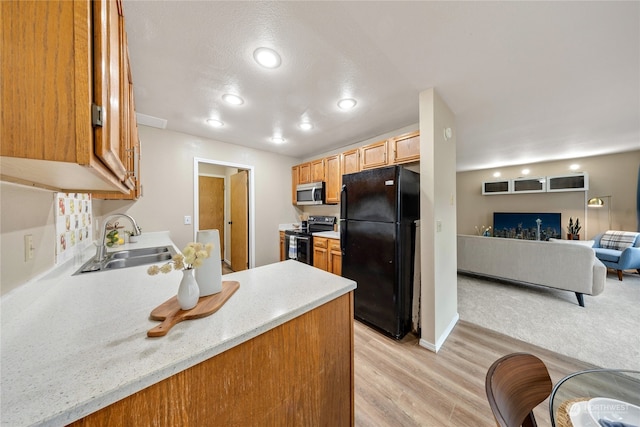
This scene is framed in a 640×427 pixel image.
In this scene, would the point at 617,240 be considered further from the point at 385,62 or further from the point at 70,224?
the point at 70,224

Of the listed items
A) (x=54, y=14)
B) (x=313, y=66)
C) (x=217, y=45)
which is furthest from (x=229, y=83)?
(x=54, y=14)

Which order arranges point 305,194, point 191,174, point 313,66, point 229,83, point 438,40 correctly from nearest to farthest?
point 438,40 < point 313,66 < point 229,83 < point 191,174 < point 305,194

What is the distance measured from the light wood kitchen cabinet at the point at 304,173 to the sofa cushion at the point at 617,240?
227 inches

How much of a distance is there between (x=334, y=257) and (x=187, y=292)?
2278 mm

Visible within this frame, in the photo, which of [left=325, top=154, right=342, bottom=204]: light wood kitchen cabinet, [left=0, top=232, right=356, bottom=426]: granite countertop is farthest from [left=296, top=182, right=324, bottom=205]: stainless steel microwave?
[left=0, top=232, right=356, bottom=426]: granite countertop

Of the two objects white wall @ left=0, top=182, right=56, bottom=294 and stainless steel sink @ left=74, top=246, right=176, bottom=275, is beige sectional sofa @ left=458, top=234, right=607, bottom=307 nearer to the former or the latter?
stainless steel sink @ left=74, top=246, right=176, bottom=275

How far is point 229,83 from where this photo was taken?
1.84 metres

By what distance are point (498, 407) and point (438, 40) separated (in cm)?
185

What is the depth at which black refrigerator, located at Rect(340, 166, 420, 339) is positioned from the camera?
2.02 metres

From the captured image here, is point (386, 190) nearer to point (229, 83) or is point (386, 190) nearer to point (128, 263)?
point (229, 83)

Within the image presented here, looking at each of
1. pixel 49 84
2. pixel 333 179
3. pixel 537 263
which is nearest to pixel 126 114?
pixel 49 84

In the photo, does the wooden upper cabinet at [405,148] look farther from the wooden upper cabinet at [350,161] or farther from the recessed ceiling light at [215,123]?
the recessed ceiling light at [215,123]

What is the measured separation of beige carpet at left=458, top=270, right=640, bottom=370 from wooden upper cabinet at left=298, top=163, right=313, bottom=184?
2.95 metres

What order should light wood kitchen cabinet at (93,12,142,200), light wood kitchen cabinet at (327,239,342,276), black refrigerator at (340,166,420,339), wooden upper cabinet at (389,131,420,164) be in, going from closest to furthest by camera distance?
light wood kitchen cabinet at (93,12,142,200) < black refrigerator at (340,166,420,339) < wooden upper cabinet at (389,131,420,164) < light wood kitchen cabinet at (327,239,342,276)
